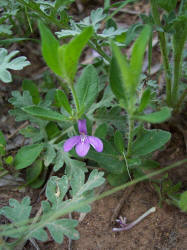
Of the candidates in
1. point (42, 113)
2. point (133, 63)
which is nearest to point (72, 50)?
point (133, 63)

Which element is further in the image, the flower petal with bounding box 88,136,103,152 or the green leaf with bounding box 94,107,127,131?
the green leaf with bounding box 94,107,127,131

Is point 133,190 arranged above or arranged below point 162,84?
below

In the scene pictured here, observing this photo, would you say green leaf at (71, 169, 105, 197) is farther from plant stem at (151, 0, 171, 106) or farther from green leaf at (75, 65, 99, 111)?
plant stem at (151, 0, 171, 106)

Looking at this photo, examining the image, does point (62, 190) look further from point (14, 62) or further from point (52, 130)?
point (14, 62)

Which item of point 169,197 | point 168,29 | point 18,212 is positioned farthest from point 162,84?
point 18,212

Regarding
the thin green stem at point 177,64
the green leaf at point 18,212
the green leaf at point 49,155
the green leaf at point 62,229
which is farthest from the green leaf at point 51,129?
the thin green stem at point 177,64

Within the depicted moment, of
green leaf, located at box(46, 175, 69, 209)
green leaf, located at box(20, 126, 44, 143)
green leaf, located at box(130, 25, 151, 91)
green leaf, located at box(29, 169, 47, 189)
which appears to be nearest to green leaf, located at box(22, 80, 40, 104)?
green leaf, located at box(20, 126, 44, 143)

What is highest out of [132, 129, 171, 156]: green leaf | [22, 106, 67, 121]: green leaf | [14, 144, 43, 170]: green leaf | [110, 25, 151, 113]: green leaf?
[110, 25, 151, 113]: green leaf
